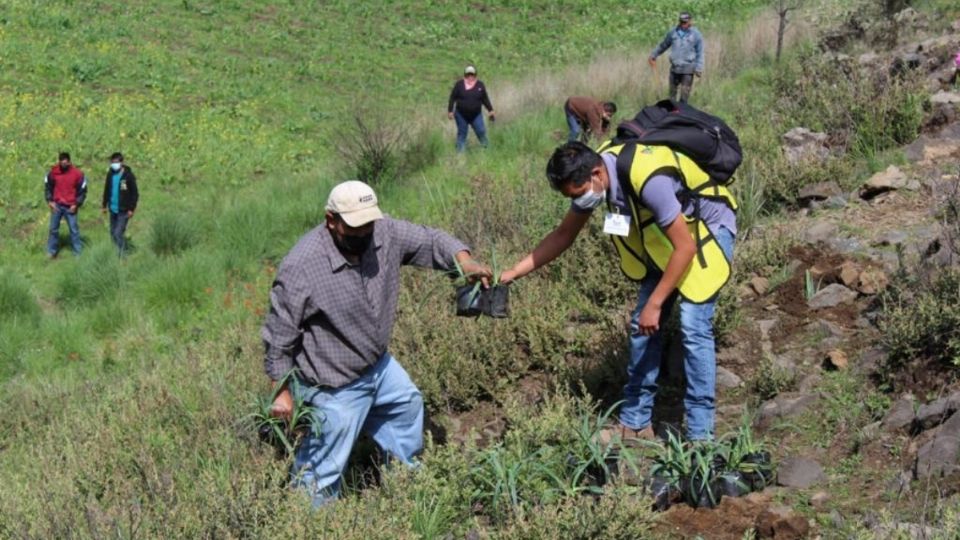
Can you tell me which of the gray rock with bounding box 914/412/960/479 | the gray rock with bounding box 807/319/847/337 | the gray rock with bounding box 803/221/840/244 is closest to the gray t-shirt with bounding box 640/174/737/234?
the gray rock with bounding box 914/412/960/479

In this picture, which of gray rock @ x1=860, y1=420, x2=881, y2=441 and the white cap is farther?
gray rock @ x1=860, y1=420, x2=881, y2=441

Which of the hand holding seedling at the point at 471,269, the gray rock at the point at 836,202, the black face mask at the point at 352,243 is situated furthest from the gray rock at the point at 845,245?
the black face mask at the point at 352,243

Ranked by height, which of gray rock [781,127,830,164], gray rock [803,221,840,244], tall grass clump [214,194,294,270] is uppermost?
gray rock [781,127,830,164]

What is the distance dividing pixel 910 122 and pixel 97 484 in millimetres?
6742

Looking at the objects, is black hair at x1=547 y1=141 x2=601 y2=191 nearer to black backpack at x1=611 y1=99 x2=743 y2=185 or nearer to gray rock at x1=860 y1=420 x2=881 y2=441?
black backpack at x1=611 y1=99 x2=743 y2=185

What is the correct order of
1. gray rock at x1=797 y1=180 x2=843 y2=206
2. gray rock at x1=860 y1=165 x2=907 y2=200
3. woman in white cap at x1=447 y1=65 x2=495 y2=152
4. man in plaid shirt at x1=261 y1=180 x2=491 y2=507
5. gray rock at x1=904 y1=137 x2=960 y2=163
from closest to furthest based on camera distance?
man in plaid shirt at x1=261 y1=180 x2=491 y2=507
gray rock at x1=860 y1=165 x2=907 y2=200
gray rock at x1=797 y1=180 x2=843 y2=206
gray rock at x1=904 y1=137 x2=960 y2=163
woman in white cap at x1=447 y1=65 x2=495 y2=152

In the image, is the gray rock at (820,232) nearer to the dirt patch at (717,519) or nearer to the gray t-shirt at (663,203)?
the gray t-shirt at (663,203)

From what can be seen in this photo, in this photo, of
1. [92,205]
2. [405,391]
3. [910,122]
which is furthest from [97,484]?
[92,205]

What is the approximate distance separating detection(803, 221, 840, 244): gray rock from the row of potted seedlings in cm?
281

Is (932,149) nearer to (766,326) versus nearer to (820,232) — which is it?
(820,232)

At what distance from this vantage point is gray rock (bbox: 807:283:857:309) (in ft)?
21.0

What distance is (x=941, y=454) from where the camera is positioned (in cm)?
442

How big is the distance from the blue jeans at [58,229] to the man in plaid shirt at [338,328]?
9.21 m

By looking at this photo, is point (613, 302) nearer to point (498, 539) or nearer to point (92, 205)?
point (498, 539)
